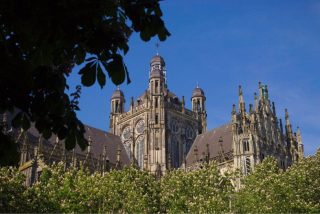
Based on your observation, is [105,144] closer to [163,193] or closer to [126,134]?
[126,134]

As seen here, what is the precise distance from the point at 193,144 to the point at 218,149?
7.30 metres

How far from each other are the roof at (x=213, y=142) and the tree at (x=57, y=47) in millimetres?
43773

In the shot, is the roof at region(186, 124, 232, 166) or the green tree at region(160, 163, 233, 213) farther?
the roof at region(186, 124, 232, 166)

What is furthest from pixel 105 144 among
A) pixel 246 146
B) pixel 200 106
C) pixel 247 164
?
pixel 247 164

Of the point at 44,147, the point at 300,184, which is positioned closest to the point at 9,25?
the point at 300,184

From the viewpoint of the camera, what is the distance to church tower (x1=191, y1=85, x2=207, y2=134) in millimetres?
61394

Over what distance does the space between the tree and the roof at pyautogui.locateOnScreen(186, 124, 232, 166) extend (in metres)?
43.8

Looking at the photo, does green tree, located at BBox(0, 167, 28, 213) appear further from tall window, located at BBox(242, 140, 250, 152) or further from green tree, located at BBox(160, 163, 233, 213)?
tall window, located at BBox(242, 140, 250, 152)

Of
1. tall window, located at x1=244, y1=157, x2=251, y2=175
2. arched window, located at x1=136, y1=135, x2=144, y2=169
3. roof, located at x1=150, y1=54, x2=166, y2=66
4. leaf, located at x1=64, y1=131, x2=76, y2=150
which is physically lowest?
leaf, located at x1=64, y1=131, x2=76, y2=150

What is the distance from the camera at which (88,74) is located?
537cm

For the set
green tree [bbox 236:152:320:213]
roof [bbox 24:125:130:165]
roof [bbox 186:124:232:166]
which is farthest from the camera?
roof [bbox 24:125:130:165]

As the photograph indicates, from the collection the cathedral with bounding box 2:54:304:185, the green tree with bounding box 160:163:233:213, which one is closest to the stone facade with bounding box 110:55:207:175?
the cathedral with bounding box 2:54:304:185

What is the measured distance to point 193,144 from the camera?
193ft

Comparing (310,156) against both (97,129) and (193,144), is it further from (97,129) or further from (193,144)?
(97,129)
